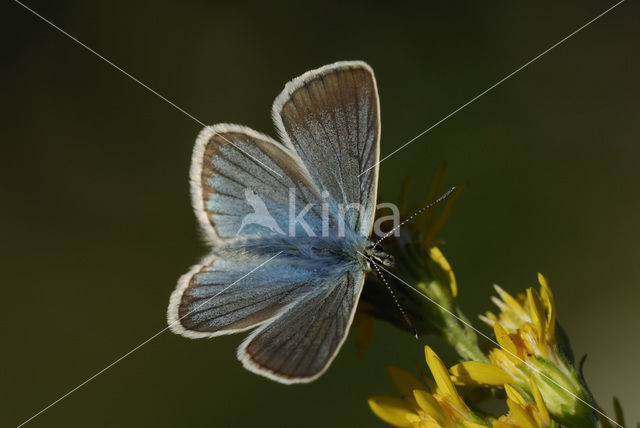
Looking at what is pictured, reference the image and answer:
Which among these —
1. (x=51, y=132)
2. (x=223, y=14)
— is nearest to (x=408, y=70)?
(x=223, y=14)

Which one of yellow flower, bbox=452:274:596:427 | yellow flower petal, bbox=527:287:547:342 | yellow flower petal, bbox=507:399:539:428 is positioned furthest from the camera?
yellow flower petal, bbox=527:287:547:342

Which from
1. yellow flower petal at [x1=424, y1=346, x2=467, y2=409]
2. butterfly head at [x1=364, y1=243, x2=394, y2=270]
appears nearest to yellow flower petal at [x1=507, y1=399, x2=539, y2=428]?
yellow flower petal at [x1=424, y1=346, x2=467, y2=409]

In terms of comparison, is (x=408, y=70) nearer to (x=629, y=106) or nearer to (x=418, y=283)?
(x=629, y=106)

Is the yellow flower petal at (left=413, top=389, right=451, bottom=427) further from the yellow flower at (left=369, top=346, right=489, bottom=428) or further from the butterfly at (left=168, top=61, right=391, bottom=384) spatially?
the butterfly at (left=168, top=61, right=391, bottom=384)

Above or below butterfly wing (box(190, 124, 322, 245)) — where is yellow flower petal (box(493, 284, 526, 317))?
below

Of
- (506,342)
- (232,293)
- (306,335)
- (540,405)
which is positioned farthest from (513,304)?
(232,293)

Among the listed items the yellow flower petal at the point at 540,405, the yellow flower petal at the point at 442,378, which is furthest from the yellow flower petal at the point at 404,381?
the yellow flower petal at the point at 540,405
